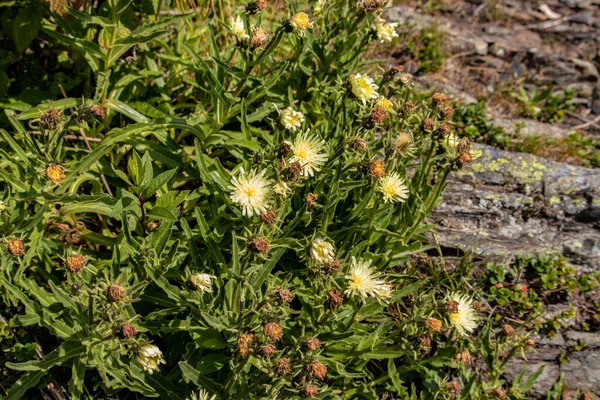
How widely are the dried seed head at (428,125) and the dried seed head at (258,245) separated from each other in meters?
1.19

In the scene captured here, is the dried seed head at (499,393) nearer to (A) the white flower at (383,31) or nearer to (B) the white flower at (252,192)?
(B) the white flower at (252,192)

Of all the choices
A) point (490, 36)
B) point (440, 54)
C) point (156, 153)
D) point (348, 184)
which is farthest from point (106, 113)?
point (490, 36)

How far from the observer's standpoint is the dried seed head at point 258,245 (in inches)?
111

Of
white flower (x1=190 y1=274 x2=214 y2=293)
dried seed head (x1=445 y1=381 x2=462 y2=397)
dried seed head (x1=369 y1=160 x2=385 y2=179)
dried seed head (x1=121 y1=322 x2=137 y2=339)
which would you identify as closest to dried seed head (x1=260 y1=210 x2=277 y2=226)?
white flower (x1=190 y1=274 x2=214 y2=293)

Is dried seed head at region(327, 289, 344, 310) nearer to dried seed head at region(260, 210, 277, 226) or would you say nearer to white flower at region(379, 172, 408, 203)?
dried seed head at region(260, 210, 277, 226)

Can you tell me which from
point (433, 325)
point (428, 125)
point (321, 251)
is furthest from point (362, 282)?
point (428, 125)

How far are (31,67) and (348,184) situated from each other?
8.35 ft

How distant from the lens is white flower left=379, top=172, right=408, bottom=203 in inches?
138

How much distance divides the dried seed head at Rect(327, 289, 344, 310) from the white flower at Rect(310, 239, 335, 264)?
17 centimetres

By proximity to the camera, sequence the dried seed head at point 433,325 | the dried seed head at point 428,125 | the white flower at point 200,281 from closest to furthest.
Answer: the white flower at point 200,281, the dried seed head at point 433,325, the dried seed head at point 428,125

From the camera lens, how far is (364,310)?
351 cm

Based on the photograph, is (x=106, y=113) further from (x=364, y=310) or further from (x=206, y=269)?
(x=364, y=310)

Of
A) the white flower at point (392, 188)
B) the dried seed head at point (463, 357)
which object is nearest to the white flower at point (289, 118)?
the white flower at point (392, 188)

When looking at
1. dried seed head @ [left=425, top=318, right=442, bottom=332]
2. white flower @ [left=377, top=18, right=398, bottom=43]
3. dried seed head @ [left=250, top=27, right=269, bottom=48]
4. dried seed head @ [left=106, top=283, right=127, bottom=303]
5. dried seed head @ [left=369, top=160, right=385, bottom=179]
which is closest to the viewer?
dried seed head @ [left=106, top=283, right=127, bottom=303]
